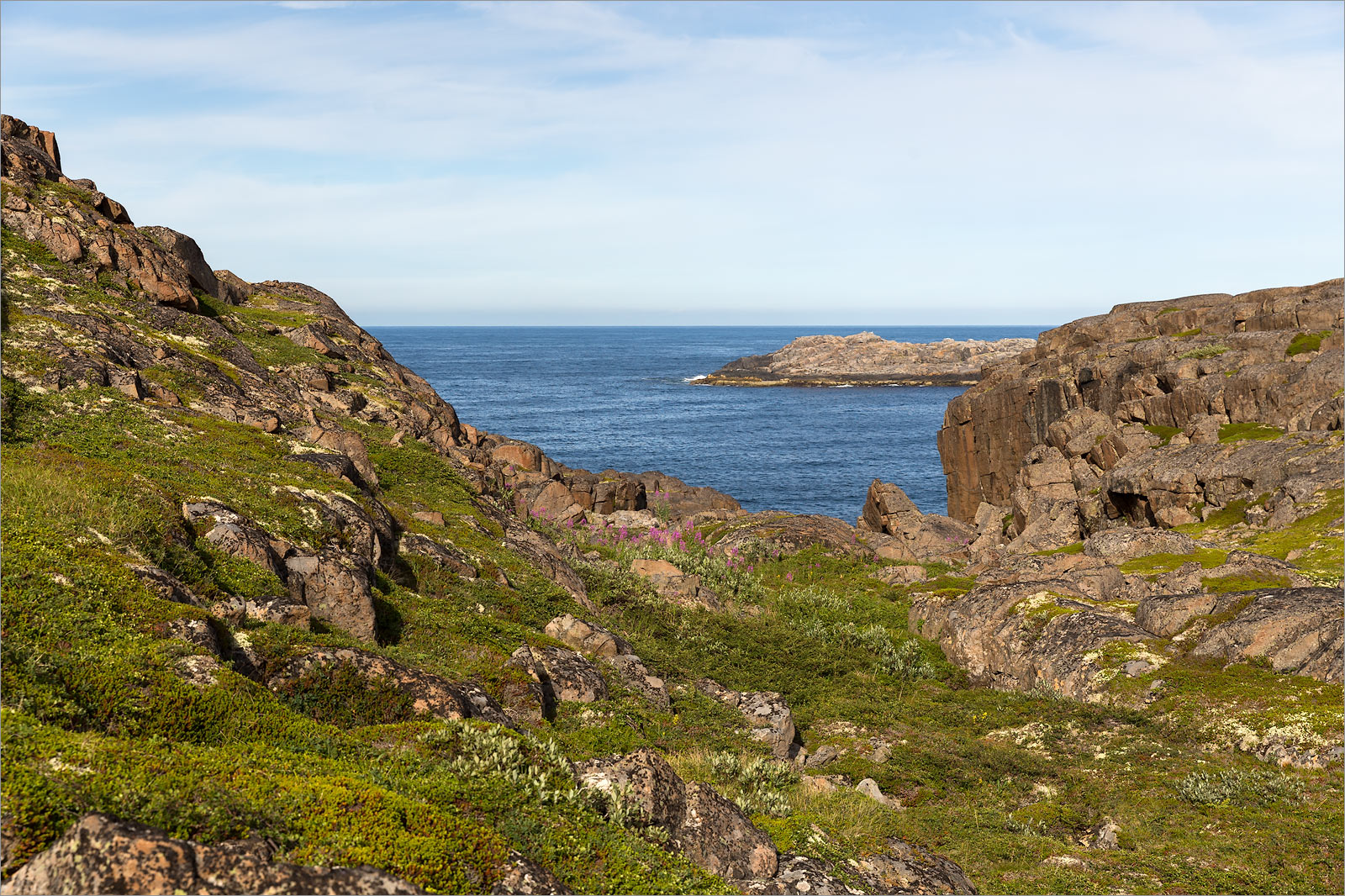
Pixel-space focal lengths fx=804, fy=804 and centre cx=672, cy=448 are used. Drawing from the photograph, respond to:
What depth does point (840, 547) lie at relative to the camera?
4372 centimetres

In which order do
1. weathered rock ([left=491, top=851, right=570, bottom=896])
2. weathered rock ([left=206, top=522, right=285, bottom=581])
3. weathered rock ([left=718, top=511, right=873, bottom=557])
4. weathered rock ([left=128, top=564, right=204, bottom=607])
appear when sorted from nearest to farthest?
1. weathered rock ([left=491, top=851, right=570, bottom=896])
2. weathered rock ([left=128, top=564, right=204, bottom=607])
3. weathered rock ([left=206, top=522, right=285, bottom=581])
4. weathered rock ([left=718, top=511, right=873, bottom=557])

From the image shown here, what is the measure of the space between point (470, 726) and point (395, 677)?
2132 mm

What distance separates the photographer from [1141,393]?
174 feet

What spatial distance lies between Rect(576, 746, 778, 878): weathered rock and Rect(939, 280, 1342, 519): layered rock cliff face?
39388mm

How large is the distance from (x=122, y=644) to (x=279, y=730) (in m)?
2.23

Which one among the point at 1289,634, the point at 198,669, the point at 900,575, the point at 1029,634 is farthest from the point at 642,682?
the point at 900,575

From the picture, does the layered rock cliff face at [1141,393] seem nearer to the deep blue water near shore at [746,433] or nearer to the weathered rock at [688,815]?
the deep blue water near shore at [746,433]

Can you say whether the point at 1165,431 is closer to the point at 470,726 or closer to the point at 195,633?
the point at 470,726

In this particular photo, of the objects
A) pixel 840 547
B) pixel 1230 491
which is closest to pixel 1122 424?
pixel 1230 491

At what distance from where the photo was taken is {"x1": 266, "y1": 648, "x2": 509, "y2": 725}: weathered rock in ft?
39.7

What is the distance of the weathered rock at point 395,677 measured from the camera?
39.7 ft

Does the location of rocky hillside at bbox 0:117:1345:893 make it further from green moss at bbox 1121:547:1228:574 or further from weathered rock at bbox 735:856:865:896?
green moss at bbox 1121:547:1228:574

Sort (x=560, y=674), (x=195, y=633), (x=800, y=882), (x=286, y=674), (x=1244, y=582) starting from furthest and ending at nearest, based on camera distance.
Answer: (x=1244, y=582)
(x=560, y=674)
(x=286, y=674)
(x=195, y=633)
(x=800, y=882)

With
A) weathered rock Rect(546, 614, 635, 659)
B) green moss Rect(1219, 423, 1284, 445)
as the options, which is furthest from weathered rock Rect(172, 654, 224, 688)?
green moss Rect(1219, 423, 1284, 445)
